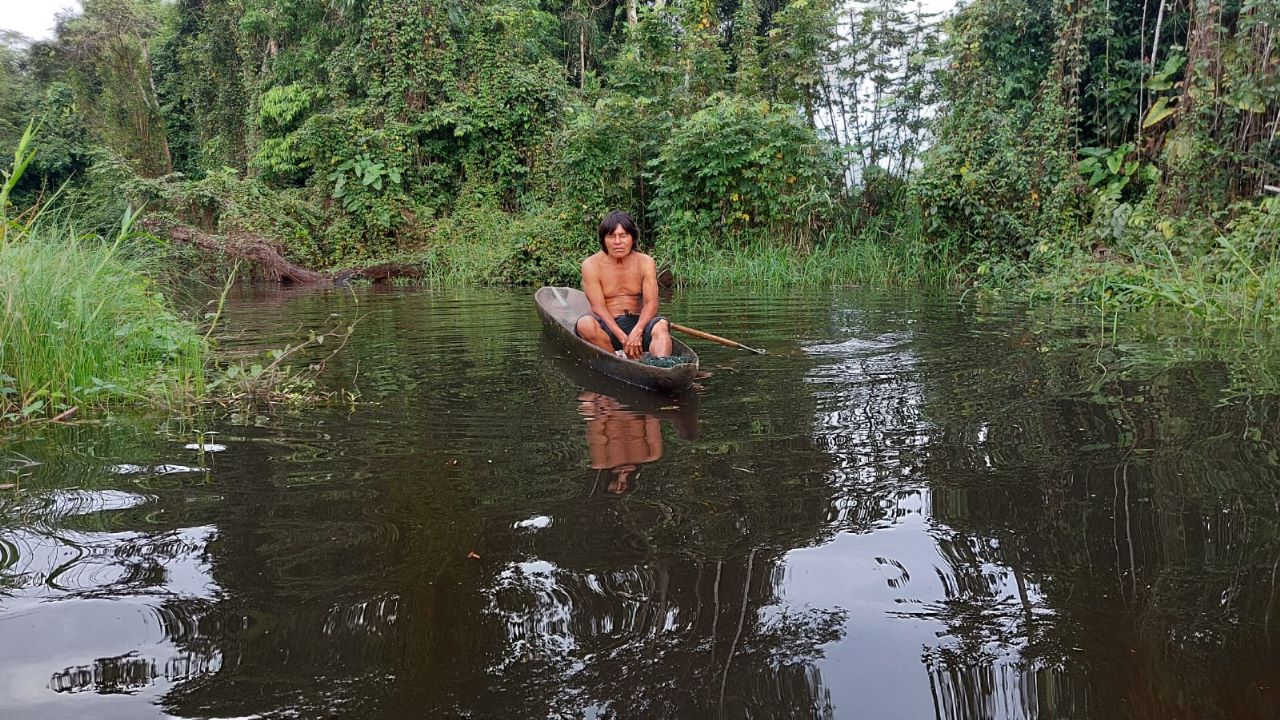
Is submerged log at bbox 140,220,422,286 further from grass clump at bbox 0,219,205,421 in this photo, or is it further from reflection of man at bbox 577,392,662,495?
reflection of man at bbox 577,392,662,495


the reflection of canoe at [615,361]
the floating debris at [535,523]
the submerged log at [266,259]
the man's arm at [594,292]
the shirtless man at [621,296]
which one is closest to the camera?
the floating debris at [535,523]

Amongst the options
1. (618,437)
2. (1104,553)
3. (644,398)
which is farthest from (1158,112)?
(1104,553)

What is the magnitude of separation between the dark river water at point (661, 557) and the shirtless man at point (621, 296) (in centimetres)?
87

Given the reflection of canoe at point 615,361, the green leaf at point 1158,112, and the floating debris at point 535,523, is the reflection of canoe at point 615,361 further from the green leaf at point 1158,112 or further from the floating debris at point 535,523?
the green leaf at point 1158,112

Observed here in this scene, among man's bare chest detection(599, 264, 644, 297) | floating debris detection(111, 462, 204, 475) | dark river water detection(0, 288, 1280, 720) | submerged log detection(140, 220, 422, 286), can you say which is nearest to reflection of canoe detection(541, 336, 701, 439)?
dark river water detection(0, 288, 1280, 720)

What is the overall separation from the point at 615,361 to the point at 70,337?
261 centimetres

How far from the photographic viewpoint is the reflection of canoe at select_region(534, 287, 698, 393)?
4461mm

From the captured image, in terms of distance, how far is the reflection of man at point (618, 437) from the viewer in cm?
322

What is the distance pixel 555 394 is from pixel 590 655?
2.90 m

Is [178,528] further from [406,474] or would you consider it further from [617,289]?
[617,289]

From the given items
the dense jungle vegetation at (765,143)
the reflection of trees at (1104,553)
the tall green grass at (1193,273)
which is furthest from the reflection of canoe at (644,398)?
the dense jungle vegetation at (765,143)

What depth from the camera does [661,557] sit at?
7.64 ft

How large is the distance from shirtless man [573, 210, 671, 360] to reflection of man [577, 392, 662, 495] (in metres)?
0.76

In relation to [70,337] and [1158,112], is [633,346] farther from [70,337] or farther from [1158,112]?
[1158,112]
